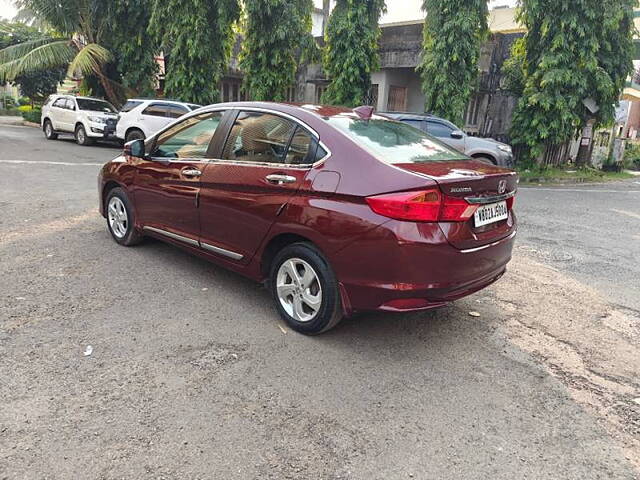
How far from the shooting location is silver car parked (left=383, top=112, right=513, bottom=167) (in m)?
12.1

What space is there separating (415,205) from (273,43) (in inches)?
575

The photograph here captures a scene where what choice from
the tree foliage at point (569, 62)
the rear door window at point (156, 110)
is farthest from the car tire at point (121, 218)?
the tree foliage at point (569, 62)

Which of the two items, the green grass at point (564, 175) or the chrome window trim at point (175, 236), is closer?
the chrome window trim at point (175, 236)

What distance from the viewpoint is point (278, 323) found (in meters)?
3.94

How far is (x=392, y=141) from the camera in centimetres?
386

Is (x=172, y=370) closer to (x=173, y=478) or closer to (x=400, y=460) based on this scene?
(x=173, y=478)

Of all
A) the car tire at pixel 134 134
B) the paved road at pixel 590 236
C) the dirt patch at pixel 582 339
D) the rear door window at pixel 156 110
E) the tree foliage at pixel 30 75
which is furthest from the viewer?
the tree foliage at pixel 30 75

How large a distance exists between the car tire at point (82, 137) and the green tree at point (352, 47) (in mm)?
8005

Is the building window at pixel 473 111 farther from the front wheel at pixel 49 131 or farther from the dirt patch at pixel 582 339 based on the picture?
the front wheel at pixel 49 131

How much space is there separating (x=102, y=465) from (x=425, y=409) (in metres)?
1.70

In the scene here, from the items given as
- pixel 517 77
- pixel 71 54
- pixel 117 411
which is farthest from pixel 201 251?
pixel 71 54

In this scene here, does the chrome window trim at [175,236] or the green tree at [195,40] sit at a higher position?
the green tree at [195,40]

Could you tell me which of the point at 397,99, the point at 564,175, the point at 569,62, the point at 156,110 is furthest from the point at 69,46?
the point at 564,175

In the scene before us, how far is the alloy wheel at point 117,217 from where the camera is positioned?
549cm
